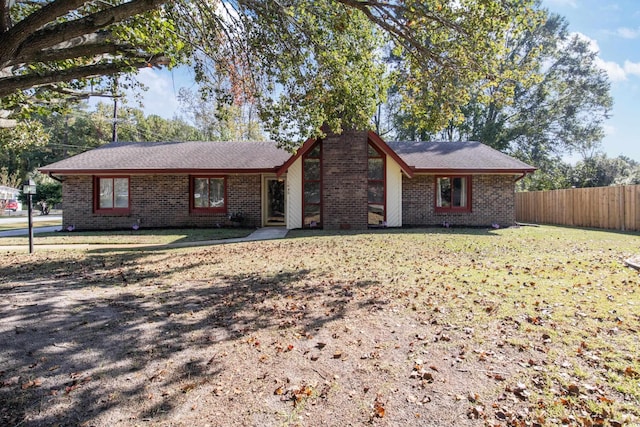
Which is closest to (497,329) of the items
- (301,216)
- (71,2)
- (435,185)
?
(71,2)

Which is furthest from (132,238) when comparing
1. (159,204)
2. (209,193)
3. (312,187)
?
(312,187)

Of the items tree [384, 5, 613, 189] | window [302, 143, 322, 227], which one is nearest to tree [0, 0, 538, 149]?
window [302, 143, 322, 227]

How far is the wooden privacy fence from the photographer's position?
1468 centimetres

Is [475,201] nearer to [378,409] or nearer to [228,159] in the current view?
[228,159]

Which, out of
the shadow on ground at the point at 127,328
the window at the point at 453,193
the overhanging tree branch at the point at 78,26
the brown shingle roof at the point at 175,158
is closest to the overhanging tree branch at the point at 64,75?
the overhanging tree branch at the point at 78,26

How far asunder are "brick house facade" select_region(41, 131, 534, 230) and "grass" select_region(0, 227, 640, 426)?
6.65m

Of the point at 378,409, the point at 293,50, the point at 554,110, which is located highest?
the point at 554,110

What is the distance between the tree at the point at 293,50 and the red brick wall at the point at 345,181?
3.26 metres

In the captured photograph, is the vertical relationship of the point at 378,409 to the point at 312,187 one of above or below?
below

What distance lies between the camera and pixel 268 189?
1669 centimetres

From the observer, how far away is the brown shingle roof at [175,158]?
15375 millimetres

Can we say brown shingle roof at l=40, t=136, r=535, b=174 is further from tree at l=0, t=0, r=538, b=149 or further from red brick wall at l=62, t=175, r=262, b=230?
tree at l=0, t=0, r=538, b=149

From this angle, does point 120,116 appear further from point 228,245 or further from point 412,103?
point 412,103

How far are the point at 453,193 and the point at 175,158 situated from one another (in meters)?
12.8
